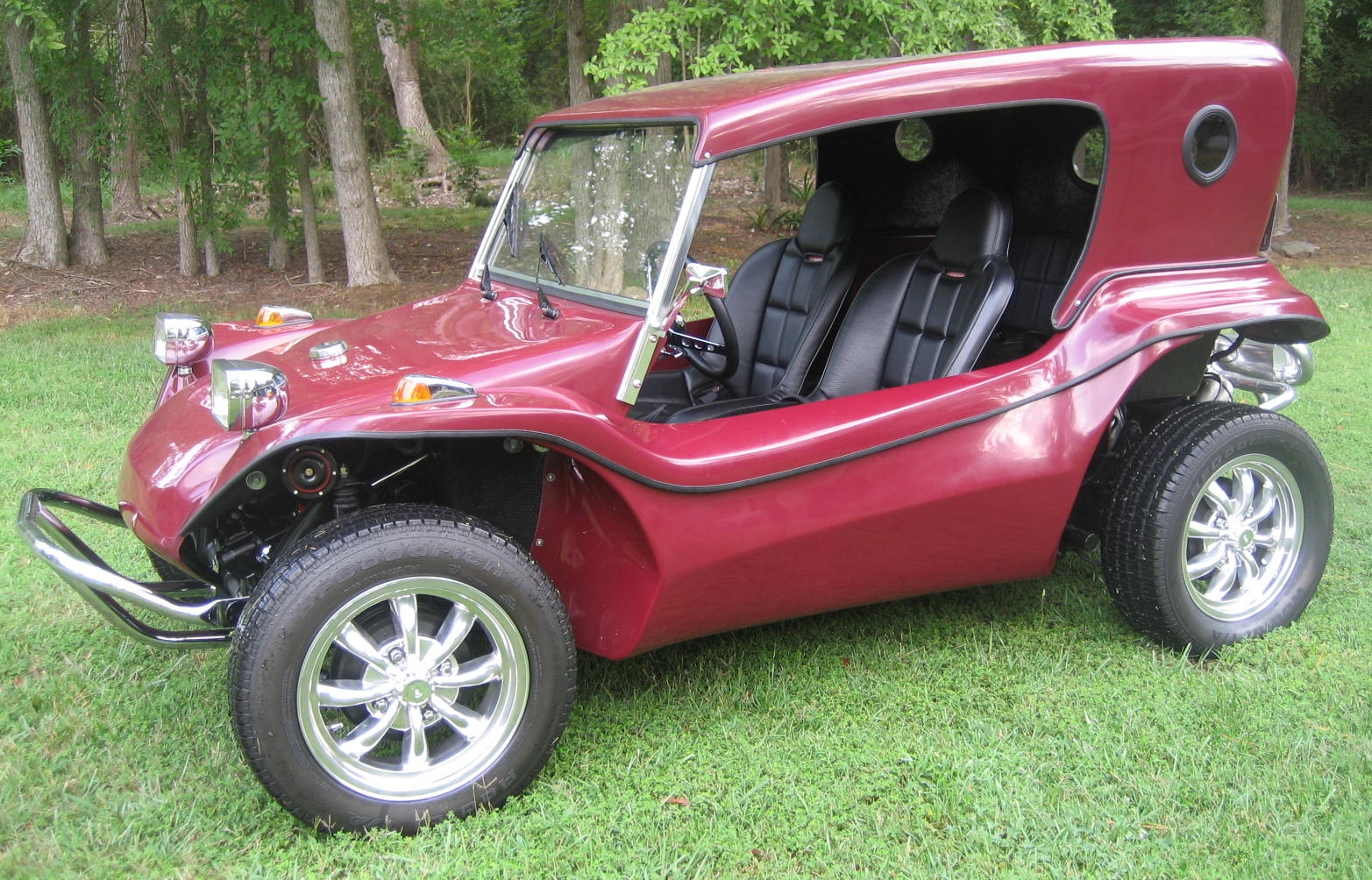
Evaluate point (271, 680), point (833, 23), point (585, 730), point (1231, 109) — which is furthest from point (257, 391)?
point (833, 23)

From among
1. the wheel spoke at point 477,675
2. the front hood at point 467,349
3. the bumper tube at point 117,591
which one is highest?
Result: the front hood at point 467,349

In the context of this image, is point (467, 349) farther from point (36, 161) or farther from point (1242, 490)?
point (36, 161)

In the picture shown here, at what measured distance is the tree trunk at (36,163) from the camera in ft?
33.9

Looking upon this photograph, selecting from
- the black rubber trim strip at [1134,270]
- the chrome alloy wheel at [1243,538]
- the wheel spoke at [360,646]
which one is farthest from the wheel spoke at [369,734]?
the chrome alloy wheel at [1243,538]

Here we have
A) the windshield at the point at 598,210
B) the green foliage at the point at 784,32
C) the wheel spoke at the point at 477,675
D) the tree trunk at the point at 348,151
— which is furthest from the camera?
the tree trunk at the point at 348,151

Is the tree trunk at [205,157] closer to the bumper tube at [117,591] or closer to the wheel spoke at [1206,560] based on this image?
the bumper tube at [117,591]

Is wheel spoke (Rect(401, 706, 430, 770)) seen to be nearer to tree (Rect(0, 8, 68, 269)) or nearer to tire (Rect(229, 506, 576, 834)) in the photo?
tire (Rect(229, 506, 576, 834))

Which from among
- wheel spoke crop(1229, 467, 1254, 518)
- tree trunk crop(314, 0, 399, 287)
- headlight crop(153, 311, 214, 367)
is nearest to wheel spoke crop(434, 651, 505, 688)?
headlight crop(153, 311, 214, 367)

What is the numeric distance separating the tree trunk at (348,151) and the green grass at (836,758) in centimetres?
607

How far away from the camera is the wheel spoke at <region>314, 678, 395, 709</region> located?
8.93ft

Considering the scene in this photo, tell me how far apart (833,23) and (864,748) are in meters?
5.79

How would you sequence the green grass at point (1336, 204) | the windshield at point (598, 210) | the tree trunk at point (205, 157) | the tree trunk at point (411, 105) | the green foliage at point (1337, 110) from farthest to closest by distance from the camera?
the tree trunk at point (411, 105), the green foliage at point (1337, 110), the green grass at point (1336, 204), the tree trunk at point (205, 157), the windshield at point (598, 210)

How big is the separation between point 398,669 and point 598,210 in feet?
5.19

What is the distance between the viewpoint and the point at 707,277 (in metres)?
2.98
